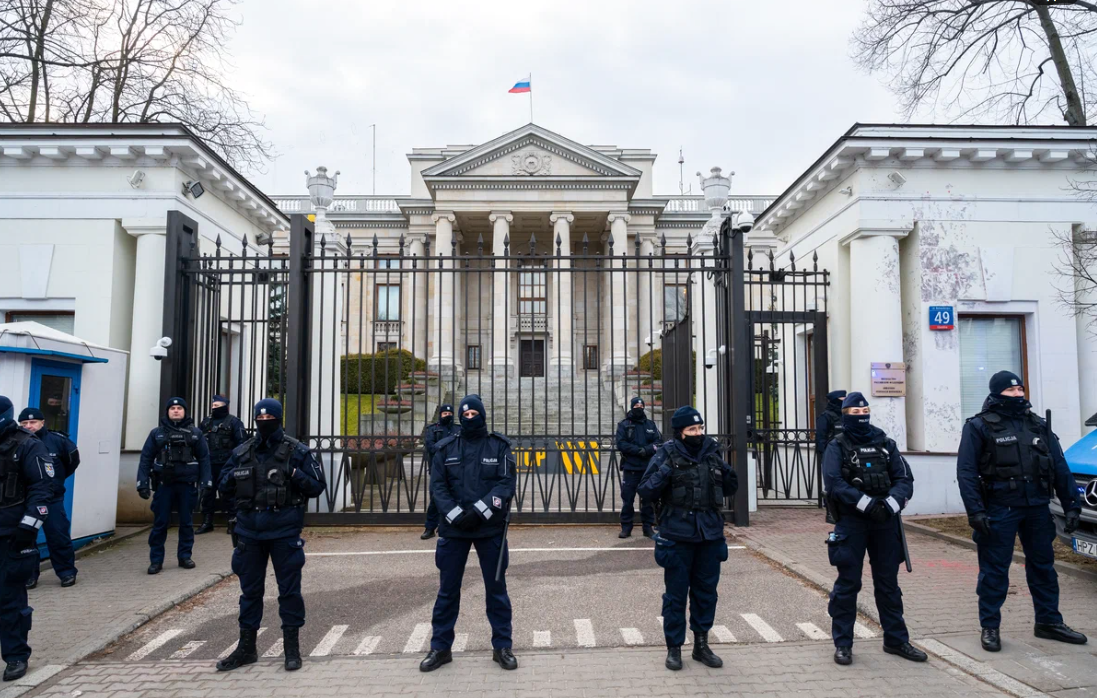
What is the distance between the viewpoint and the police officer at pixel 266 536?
477cm

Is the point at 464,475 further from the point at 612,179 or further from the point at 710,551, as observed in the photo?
the point at 612,179

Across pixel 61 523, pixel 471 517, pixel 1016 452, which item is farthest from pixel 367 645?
Result: pixel 1016 452

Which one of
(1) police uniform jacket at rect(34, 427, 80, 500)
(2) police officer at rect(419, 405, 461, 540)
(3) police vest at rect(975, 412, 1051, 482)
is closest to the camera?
(3) police vest at rect(975, 412, 1051, 482)

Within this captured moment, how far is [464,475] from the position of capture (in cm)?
496

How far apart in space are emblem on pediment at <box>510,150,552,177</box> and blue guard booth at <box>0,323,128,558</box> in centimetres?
2582

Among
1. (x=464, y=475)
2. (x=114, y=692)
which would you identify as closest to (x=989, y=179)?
(x=464, y=475)

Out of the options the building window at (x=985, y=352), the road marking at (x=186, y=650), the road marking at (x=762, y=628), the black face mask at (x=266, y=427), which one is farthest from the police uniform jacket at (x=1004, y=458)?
the building window at (x=985, y=352)

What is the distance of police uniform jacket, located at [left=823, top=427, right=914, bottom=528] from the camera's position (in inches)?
187

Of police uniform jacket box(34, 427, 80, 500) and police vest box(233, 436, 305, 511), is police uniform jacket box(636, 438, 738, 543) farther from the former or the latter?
police uniform jacket box(34, 427, 80, 500)

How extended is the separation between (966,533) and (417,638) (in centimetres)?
701

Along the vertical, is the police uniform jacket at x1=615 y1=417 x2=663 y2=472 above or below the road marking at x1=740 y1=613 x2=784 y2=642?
above

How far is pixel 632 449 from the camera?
9.12 m

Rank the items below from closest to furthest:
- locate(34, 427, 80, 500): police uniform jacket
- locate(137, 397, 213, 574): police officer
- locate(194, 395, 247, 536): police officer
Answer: locate(34, 427, 80, 500): police uniform jacket, locate(137, 397, 213, 574): police officer, locate(194, 395, 247, 536): police officer

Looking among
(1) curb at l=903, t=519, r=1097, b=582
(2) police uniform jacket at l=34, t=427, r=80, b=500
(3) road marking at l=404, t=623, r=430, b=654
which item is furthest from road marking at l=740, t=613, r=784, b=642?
(2) police uniform jacket at l=34, t=427, r=80, b=500
